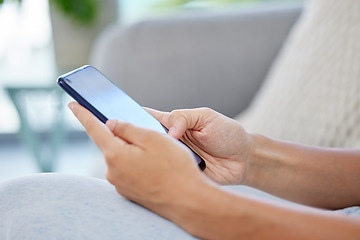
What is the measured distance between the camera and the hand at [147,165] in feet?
1.47

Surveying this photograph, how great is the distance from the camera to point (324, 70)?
96cm

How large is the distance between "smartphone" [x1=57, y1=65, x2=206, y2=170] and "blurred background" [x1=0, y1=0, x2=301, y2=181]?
3.54ft

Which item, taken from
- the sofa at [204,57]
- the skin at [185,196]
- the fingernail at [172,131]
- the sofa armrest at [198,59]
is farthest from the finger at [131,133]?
the sofa armrest at [198,59]

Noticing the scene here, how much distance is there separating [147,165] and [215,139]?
0.74ft

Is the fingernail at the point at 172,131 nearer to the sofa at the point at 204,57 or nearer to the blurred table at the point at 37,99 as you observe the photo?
the sofa at the point at 204,57

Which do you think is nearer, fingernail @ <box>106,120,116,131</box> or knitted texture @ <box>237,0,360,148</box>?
fingernail @ <box>106,120,116,131</box>

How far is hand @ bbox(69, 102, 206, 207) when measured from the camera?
0.45 metres

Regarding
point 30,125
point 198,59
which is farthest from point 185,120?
point 30,125

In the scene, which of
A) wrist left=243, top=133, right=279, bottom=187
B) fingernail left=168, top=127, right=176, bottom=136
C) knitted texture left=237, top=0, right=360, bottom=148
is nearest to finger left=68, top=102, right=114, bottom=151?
fingernail left=168, top=127, right=176, bottom=136

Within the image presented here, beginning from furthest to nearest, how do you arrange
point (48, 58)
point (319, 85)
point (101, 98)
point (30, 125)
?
point (48, 58) < point (30, 125) < point (319, 85) < point (101, 98)

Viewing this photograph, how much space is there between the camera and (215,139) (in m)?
0.67

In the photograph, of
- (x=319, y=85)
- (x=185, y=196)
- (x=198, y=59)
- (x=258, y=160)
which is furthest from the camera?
(x=198, y=59)

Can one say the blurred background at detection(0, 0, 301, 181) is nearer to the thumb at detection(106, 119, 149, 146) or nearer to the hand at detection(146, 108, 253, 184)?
the hand at detection(146, 108, 253, 184)

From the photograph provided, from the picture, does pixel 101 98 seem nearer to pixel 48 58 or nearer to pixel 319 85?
pixel 319 85
